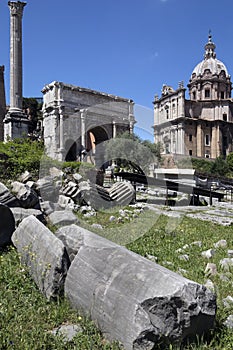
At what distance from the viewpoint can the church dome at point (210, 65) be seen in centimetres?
5784

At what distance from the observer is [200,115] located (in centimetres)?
5634

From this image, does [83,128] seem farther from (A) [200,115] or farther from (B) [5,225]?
(B) [5,225]

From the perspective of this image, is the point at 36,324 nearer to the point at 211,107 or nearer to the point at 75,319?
the point at 75,319

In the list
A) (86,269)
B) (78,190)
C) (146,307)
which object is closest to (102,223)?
(78,190)

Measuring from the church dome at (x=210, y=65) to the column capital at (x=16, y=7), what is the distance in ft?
142

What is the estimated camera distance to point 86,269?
9.79 ft

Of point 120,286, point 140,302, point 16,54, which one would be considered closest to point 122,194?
point 120,286

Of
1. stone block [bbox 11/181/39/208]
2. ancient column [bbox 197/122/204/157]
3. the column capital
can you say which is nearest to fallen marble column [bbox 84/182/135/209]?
stone block [bbox 11/181/39/208]

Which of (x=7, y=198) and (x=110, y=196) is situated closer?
(x=7, y=198)

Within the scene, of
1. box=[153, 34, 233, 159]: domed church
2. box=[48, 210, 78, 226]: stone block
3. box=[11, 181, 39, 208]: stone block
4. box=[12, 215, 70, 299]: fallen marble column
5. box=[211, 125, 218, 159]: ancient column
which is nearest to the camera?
box=[12, 215, 70, 299]: fallen marble column

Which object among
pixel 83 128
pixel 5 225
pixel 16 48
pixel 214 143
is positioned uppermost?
pixel 16 48

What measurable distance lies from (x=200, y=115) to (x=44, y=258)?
185 feet

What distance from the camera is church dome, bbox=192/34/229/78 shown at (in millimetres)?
57844

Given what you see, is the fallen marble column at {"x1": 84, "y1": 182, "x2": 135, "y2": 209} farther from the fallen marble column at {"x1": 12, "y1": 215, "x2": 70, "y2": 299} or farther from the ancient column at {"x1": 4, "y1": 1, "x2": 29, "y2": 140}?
the ancient column at {"x1": 4, "y1": 1, "x2": 29, "y2": 140}
